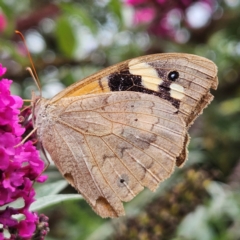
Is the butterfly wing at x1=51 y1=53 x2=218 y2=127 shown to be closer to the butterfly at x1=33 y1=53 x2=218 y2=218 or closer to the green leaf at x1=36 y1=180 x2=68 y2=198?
the butterfly at x1=33 y1=53 x2=218 y2=218

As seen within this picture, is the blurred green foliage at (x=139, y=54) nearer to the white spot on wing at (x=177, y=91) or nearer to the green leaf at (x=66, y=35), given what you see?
the green leaf at (x=66, y=35)

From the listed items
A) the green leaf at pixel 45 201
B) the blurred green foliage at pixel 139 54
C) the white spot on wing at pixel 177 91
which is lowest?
the blurred green foliage at pixel 139 54

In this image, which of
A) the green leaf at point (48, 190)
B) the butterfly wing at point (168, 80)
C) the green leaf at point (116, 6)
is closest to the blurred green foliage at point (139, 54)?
the green leaf at point (116, 6)

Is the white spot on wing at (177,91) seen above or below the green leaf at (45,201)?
above

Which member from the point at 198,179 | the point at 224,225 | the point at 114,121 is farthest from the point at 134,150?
the point at 224,225

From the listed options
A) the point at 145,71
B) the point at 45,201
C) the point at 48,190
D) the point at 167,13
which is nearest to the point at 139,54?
the point at 167,13
